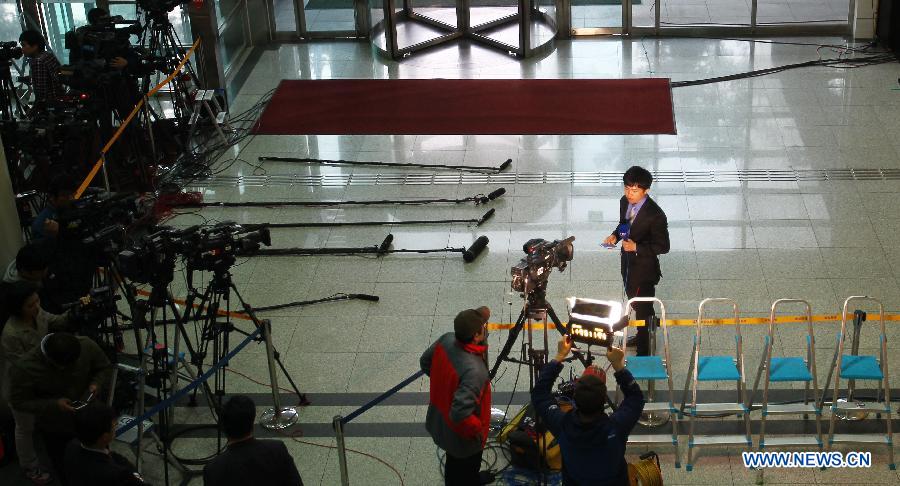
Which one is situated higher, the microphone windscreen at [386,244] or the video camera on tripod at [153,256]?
the video camera on tripod at [153,256]

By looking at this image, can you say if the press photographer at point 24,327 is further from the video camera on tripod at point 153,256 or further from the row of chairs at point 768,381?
the row of chairs at point 768,381

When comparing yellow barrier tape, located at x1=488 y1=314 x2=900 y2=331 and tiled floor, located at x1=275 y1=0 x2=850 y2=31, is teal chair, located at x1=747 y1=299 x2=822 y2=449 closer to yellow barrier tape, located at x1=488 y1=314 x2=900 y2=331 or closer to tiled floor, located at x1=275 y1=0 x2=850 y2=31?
yellow barrier tape, located at x1=488 y1=314 x2=900 y2=331

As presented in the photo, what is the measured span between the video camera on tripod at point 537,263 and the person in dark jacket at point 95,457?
2.29 metres

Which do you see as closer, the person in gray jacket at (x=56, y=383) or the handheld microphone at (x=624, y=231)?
the person in gray jacket at (x=56, y=383)

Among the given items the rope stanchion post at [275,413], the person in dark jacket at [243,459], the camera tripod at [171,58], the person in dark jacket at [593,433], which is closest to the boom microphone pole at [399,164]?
the camera tripod at [171,58]

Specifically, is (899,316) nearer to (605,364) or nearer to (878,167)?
(605,364)

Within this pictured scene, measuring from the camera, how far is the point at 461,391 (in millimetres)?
5539

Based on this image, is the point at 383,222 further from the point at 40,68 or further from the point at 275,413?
the point at 40,68

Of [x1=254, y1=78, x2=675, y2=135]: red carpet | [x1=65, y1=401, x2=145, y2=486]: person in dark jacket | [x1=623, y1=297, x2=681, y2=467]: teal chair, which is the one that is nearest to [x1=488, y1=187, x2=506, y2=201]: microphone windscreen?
[x1=254, y1=78, x2=675, y2=135]: red carpet

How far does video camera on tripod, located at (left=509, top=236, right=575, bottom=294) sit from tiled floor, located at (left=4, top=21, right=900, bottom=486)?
119 centimetres

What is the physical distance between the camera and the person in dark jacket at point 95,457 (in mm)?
5145

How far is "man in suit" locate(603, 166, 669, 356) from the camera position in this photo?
7.18 m

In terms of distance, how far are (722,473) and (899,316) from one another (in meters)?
2.24

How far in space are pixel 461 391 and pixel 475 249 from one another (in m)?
3.48
